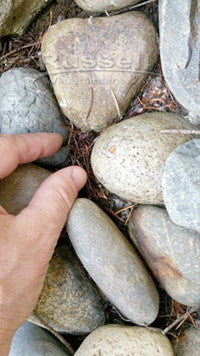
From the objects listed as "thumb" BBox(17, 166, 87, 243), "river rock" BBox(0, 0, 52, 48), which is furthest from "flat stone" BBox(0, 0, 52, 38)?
"thumb" BBox(17, 166, 87, 243)

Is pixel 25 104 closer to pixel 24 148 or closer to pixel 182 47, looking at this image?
pixel 24 148

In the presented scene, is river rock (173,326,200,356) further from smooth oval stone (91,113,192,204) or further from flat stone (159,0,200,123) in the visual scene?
flat stone (159,0,200,123)

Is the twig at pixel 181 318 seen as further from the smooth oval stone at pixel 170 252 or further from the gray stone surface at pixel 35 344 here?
the gray stone surface at pixel 35 344

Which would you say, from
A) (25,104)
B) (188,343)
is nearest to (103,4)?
(25,104)

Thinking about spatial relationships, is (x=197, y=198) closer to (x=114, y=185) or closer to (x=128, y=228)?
(x=114, y=185)

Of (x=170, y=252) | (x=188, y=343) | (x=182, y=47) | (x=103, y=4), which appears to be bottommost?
(x=188, y=343)

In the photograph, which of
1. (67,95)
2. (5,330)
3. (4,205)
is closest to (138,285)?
(5,330)

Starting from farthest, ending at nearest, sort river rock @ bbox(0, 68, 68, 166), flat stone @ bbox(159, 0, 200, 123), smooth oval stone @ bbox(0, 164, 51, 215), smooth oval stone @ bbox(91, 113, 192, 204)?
river rock @ bbox(0, 68, 68, 166) < smooth oval stone @ bbox(0, 164, 51, 215) < smooth oval stone @ bbox(91, 113, 192, 204) < flat stone @ bbox(159, 0, 200, 123)
